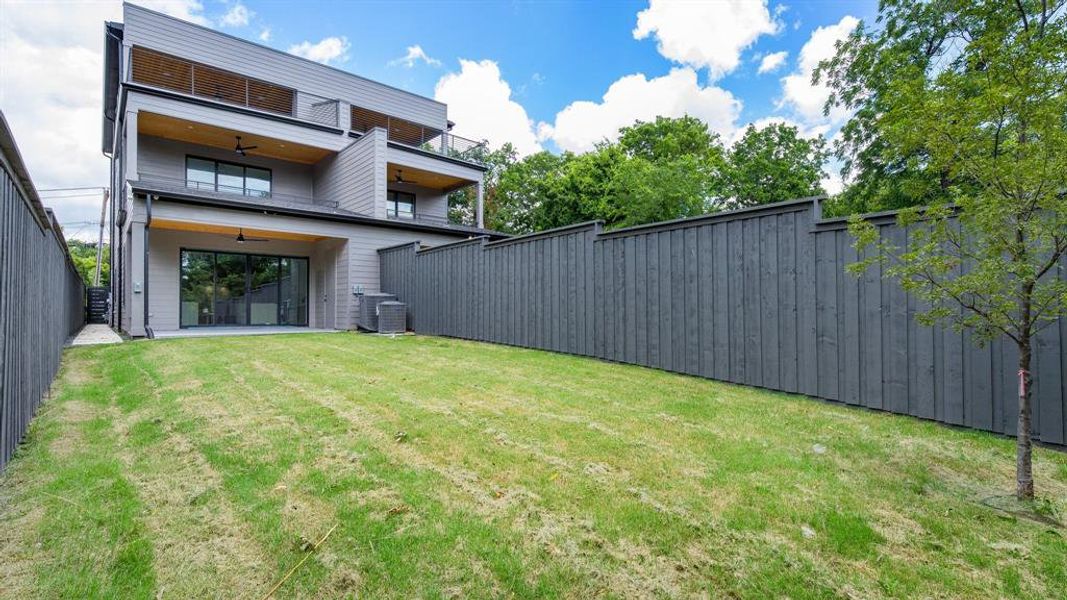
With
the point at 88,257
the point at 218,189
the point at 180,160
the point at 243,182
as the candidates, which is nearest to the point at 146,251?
the point at 218,189

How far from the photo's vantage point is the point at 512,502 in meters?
2.21

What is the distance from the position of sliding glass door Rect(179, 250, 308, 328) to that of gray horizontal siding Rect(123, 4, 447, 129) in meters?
6.24

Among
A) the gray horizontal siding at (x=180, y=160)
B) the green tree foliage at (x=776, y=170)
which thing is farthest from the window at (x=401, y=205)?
the green tree foliage at (x=776, y=170)

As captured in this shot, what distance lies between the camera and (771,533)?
6.42 ft

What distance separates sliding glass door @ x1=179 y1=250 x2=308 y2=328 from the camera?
1289 cm

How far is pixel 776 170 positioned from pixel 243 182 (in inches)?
903

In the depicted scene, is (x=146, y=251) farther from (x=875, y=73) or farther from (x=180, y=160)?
(x=875, y=73)

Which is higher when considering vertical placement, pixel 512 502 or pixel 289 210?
pixel 289 210

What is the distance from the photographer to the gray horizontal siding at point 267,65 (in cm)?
1304

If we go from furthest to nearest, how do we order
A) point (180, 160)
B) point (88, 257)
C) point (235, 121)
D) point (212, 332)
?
point (88, 257) → point (180, 160) → point (235, 121) → point (212, 332)

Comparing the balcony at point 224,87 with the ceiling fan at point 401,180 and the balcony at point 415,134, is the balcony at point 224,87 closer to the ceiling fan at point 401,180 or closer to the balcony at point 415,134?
the balcony at point 415,134

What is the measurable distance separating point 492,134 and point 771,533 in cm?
2893

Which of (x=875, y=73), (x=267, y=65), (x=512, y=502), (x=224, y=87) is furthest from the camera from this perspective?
(x=267, y=65)

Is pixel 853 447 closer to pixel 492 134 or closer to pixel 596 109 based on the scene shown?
pixel 596 109
